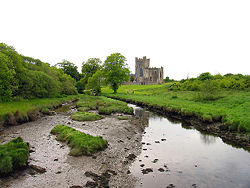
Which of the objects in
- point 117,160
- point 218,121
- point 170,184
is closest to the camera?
point 170,184

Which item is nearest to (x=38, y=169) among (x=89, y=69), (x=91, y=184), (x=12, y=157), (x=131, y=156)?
(x=12, y=157)

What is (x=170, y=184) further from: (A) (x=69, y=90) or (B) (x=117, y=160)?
(A) (x=69, y=90)

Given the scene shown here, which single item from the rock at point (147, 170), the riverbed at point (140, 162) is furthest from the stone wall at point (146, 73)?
the rock at point (147, 170)

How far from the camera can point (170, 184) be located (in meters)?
9.27

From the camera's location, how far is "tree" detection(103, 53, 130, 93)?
61.8 m

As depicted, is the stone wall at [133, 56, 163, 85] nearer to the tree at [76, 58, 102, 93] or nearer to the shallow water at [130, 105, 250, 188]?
the tree at [76, 58, 102, 93]

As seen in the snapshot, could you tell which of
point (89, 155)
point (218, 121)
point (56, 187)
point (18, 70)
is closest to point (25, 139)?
point (89, 155)

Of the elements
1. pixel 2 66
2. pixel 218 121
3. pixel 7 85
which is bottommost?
pixel 218 121

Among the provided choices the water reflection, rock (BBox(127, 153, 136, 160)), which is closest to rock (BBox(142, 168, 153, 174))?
rock (BBox(127, 153, 136, 160))

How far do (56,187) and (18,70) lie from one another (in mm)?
26775

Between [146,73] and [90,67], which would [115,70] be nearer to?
[90,67]

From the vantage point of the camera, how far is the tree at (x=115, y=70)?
61750 mm

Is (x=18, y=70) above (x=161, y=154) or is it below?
above

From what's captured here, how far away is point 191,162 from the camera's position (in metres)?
12.1
